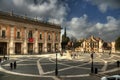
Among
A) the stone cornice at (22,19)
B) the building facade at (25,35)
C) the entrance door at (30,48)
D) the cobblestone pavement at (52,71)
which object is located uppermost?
the stone cornice at (22,19)

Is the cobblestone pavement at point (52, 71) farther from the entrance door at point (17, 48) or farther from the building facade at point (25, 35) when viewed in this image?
the entrance door at point (17, 48)

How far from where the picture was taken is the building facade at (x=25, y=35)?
6444cm

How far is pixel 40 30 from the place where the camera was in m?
80.1

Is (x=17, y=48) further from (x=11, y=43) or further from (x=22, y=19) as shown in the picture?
(x=22, y=19)

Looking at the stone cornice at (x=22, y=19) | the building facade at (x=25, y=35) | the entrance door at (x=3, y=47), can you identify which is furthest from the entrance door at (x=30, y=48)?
the entrance door at (x=3, y=47)

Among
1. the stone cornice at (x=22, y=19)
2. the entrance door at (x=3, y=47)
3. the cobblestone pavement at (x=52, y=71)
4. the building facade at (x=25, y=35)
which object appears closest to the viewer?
the cobblestone pavement at (x=52, y=71)

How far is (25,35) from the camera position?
72625mm

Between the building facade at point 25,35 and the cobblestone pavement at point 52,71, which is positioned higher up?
the building facade at point 25,35

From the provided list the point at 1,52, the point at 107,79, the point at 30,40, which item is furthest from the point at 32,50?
the point at 107,79

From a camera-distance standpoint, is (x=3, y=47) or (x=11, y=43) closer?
(x=3, y=47)

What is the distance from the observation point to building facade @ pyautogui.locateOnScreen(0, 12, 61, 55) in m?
64.4

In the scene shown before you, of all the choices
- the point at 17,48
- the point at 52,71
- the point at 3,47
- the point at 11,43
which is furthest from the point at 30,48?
the point at 52,71

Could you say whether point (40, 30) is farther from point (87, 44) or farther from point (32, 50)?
point (87, 44)

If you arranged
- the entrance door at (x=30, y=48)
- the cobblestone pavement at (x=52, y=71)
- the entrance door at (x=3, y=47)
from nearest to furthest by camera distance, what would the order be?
the cobblestone pavement at (x=52, y=71)
the entrance door at (x=3, y=47)
the entrance door at (x=30, y=48)
